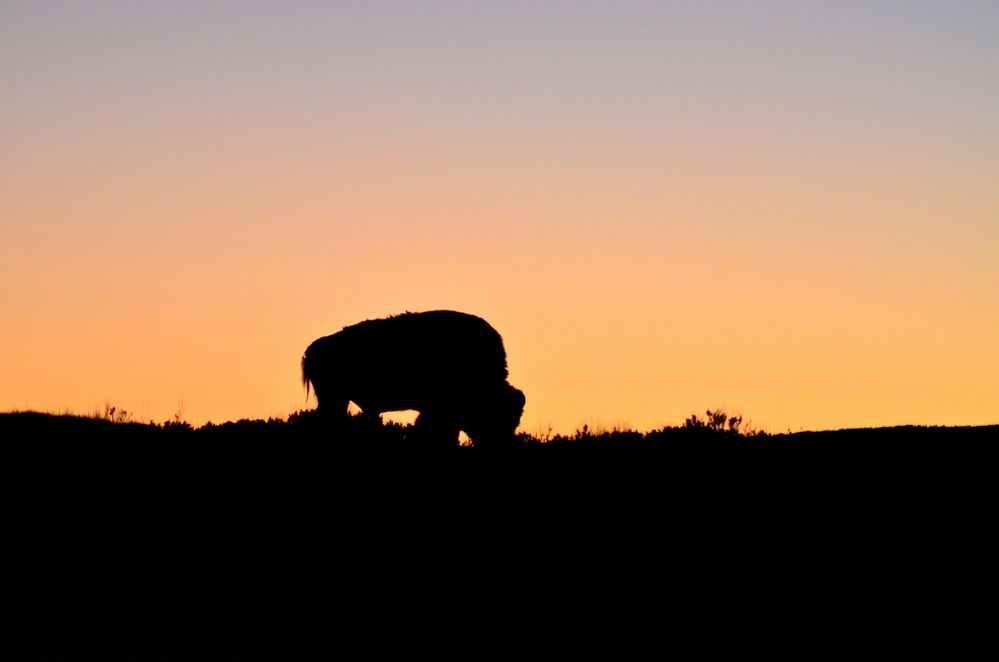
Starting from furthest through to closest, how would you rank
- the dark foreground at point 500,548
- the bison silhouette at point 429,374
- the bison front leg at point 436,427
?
the bison silhouette at point 429,374
the bison front leg at point 436,427
the dark foreground at point 500,548

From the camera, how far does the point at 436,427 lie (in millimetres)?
21000

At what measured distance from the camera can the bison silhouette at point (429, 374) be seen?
21.2 metres

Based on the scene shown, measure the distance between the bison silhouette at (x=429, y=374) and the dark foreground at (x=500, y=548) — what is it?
11.7 feet

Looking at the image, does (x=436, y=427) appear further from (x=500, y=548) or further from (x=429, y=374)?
(x=500, y=548)

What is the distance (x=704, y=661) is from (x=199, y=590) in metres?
4.85

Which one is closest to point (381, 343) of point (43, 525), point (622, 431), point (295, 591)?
point (622, 431)

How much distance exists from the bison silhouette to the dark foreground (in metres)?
3.57

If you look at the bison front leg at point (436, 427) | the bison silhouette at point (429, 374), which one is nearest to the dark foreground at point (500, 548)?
the bison front leg at point (436, 427)

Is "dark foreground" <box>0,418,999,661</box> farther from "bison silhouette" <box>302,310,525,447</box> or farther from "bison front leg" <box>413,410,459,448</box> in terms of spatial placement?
"bison silhouette" <box>302,310,525,447</box>

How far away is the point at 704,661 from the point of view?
33.9 feet

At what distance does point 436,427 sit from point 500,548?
745 cm

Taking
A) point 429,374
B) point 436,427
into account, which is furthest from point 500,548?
point 429,374

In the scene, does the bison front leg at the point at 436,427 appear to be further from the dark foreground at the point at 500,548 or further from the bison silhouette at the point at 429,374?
the dark foreground at the point at 500,548

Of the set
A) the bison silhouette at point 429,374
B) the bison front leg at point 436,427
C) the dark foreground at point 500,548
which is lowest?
the dark foreground at point 500,548
